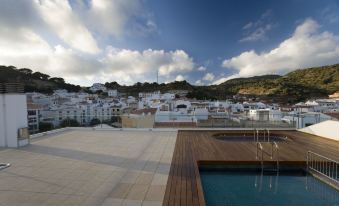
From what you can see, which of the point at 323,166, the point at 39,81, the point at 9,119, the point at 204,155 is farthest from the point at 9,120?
the point at 39,81

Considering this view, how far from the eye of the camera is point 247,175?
449cm

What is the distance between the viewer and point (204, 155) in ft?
16.4

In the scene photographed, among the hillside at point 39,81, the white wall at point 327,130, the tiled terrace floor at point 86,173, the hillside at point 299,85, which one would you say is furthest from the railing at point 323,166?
the hillside at point 39,81

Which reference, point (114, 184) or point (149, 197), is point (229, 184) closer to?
point (149, 197)

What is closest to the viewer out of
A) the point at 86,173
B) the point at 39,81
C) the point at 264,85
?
the point at 86,173

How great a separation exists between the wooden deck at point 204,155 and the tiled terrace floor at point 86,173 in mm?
197

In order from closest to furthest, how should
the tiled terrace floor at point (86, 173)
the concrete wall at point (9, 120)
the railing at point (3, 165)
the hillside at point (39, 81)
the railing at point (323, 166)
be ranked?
1. the tiled terrace floor at point (86, 173)
2. the railing at point (3, 165)
3. the railing at point (323, 166)
4. the concrete wall at point (9, 120)
5. the hillside at point (39, 81)

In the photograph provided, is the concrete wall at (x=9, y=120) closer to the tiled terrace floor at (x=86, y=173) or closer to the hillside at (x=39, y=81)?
the tiled terrace floor at (x=86, y=173)

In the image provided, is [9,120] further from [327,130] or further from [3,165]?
[327,130]

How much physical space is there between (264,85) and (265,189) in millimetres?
59442

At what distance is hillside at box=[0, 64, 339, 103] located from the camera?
48438 mm

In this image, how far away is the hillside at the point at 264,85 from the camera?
48.4m

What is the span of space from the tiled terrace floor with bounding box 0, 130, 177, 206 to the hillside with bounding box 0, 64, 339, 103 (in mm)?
43025

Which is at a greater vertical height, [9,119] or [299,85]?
[299,85]
